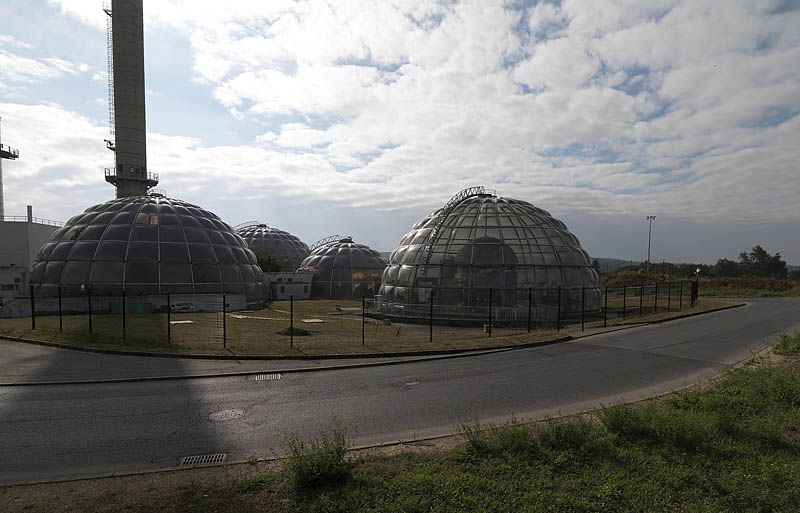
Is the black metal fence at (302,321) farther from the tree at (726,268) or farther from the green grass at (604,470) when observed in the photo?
the tree at (726,268)

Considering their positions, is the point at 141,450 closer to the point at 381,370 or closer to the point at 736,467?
the point at 381,370

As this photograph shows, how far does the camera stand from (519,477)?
614 centimetres

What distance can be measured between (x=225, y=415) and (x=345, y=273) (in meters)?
44.7

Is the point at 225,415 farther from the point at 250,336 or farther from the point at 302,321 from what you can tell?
the point at 302,321

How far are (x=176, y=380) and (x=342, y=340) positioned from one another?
8.09 meters

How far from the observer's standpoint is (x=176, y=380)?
40.8ft

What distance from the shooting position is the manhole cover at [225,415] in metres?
9.27

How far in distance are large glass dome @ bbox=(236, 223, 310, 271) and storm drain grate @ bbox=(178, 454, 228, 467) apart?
6342 centimetres

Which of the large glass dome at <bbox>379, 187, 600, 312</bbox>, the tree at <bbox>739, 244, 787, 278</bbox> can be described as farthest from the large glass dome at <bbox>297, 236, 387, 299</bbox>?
the tree at <bbox>739, 244, 787, 278</bbox>

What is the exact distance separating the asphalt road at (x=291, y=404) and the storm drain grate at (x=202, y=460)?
0.54 feet

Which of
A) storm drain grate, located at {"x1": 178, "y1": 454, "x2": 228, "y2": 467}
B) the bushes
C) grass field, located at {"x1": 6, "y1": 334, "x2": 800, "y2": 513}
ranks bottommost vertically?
storm drain grate, located at {"x1": 178, "y1": 454, "x2": 228, "y2": 467}

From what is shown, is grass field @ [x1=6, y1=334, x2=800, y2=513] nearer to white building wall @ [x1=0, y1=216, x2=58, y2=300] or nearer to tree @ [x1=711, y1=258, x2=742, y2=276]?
white building wall @ [x1=0, y1=216, x2=58, y2=300]

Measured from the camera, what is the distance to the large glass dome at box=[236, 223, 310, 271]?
2874 inches

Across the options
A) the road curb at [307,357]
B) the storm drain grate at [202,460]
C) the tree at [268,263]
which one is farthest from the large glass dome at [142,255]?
the storm drain grate at [202,460]
